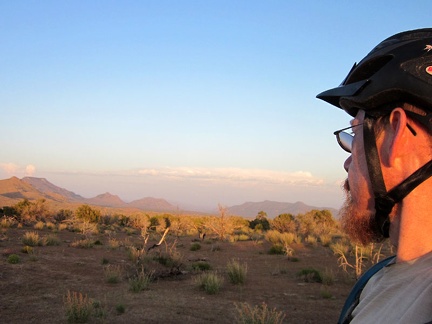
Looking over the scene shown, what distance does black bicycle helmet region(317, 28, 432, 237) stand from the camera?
1416 millimetres

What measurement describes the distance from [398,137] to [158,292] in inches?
419

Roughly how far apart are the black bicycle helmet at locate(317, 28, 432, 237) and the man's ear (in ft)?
0.14

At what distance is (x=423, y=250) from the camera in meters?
1.37

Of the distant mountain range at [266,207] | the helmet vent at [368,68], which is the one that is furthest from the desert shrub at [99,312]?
the distant mountain range at [266,207]

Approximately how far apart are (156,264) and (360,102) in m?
15.2

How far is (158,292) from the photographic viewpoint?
11.1 meters

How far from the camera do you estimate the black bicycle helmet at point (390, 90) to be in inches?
55.7

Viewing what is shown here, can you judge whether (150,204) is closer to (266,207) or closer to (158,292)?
(266,207)

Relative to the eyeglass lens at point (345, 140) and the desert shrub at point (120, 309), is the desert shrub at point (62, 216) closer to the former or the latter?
the desert shrub at point (120, 309)

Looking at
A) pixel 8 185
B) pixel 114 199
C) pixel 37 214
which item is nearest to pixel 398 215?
pixel 37 214

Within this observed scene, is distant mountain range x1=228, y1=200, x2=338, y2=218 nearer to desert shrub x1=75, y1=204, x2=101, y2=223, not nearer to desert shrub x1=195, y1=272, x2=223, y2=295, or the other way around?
desert shrub x1=75, y1=204, x2=101, y2=223

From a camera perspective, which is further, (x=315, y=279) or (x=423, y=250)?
(x=315, y=279)

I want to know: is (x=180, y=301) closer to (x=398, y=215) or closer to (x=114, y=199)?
(x=398, y=215)

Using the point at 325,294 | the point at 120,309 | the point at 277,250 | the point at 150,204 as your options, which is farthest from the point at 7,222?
the point at 150,204
